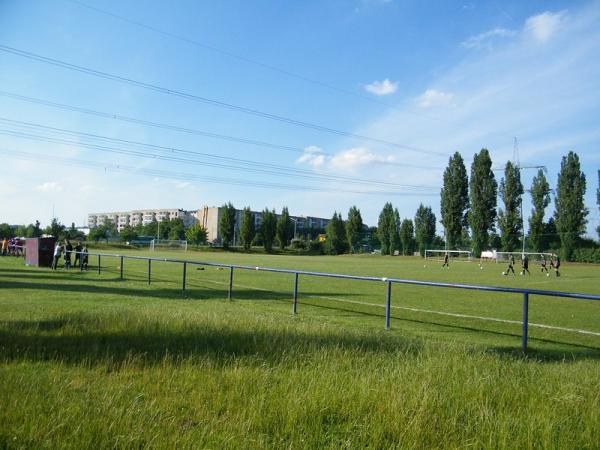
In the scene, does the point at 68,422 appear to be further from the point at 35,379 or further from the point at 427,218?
the point at 427,218

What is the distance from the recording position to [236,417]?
382 centimetres

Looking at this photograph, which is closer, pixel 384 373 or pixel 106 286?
pixel 384 373

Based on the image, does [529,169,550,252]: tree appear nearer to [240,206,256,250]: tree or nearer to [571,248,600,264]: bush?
[571,248,600,264]: bush

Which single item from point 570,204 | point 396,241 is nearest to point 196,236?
point 396,241

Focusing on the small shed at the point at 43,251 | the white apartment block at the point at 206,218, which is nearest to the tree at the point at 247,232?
the white apartment block at the point at 206,218

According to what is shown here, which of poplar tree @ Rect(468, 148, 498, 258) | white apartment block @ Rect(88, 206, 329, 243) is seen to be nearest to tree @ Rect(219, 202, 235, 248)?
white apartment block @ Rect(88, 206, 329, 243)

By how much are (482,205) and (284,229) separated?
53.3m

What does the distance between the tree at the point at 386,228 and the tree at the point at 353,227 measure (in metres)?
6.31

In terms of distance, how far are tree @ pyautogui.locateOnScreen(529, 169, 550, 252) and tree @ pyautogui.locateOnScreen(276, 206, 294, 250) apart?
5826 centimetres

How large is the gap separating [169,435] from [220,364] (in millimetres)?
1960

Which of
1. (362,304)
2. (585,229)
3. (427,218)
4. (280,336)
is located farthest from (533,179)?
(280,336)

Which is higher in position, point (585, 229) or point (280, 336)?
point (585, 229)

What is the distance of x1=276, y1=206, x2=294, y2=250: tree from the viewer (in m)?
116

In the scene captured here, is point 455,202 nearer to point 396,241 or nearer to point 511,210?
point 511,210
